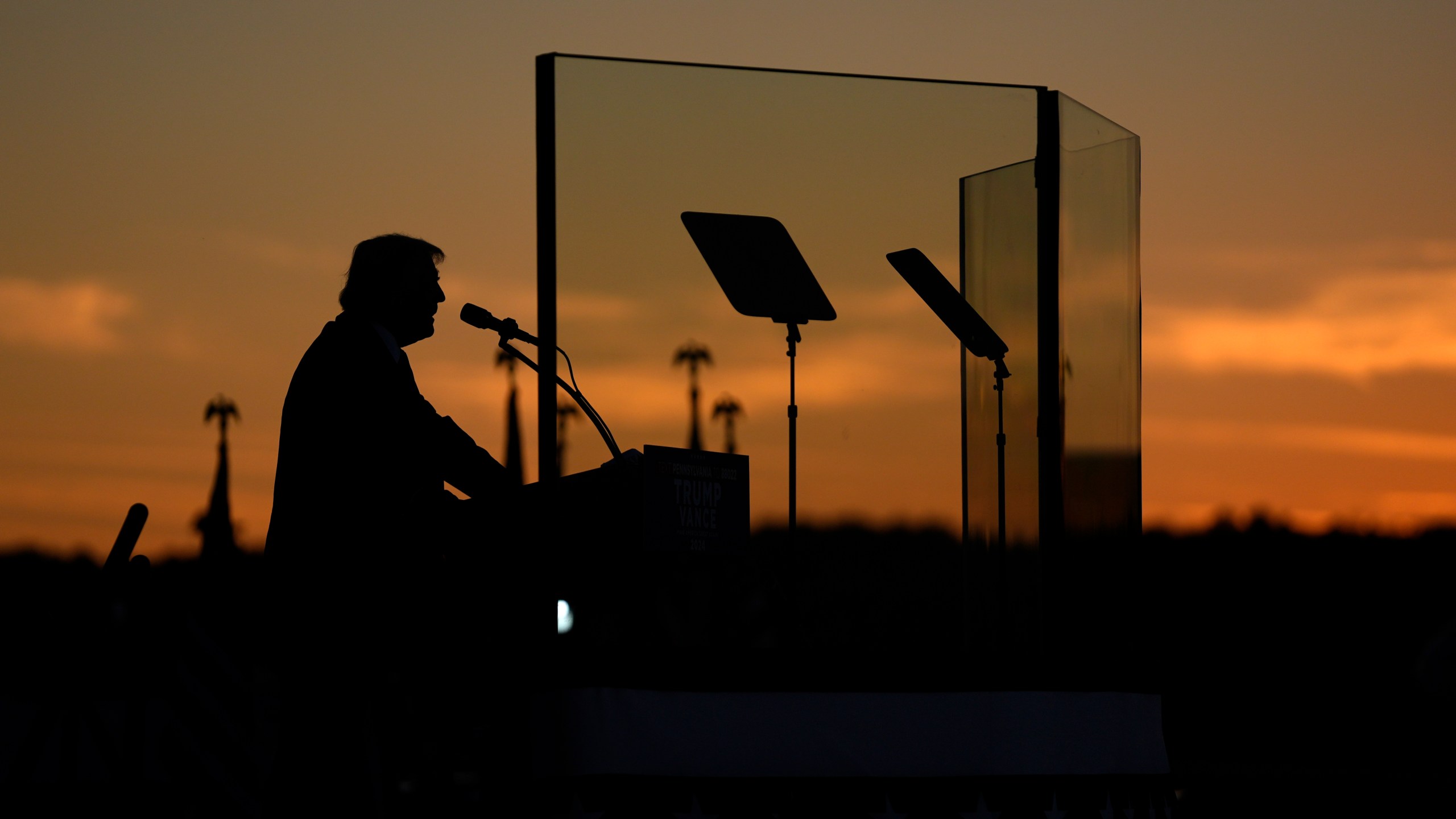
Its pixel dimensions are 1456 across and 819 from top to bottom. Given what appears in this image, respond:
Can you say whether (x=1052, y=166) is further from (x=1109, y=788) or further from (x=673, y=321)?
(x=1109, y=788)

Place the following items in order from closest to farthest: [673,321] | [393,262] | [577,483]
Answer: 1. [577,483]
2. [393,262]
3. [673,321]

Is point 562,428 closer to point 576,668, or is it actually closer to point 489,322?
point 489,322

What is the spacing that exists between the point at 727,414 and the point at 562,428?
0.49 m

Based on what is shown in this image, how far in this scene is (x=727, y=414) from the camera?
4.10 m

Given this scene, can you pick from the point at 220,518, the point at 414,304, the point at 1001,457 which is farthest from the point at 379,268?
the point at 220,518

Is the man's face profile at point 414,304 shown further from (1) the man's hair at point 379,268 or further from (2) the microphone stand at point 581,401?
(2) the microphone stand at point 581,401

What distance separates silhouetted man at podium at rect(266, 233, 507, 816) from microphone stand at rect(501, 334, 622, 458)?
8.4 inches

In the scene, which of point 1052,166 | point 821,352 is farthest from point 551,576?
point 1052,166

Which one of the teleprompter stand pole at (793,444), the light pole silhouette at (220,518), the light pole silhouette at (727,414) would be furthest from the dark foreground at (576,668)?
the light pole silhouette at (220,518)

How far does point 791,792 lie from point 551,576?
828mm

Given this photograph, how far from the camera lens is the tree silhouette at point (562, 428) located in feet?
12.4

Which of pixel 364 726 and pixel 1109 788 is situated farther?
pixel 1109 788

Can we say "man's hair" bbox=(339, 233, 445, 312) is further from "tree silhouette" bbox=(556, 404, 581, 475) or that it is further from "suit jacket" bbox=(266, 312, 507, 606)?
"tree silhouette" bbox=(556, 404, 581, 475)

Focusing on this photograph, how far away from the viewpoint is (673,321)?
405cm
